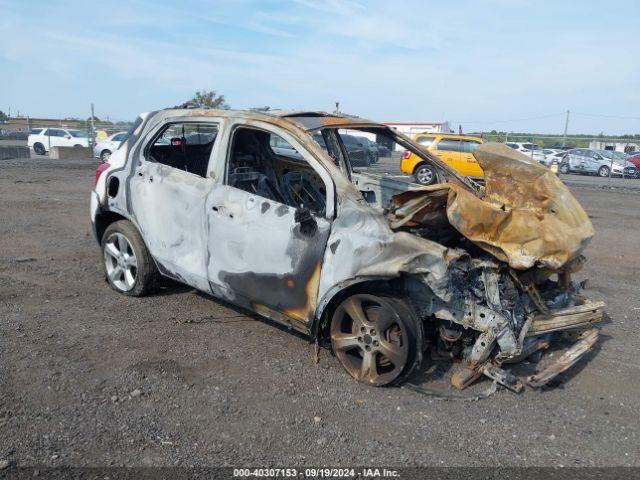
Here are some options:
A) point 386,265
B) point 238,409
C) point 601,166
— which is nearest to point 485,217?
point 386,265

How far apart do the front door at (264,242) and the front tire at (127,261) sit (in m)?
0.94

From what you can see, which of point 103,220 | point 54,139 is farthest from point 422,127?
point 103,220

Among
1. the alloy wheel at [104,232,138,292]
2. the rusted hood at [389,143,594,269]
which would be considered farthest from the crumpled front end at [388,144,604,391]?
the alloy wheel at [104,232,138,292]

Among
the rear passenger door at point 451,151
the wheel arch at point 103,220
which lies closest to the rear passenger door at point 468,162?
the rear passenger door at point 451,151

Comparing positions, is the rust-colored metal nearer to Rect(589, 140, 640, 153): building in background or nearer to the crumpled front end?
the crumpled front end

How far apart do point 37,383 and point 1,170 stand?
16.3 meters

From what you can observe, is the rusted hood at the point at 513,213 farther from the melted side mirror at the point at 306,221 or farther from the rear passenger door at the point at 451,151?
the rear passenger door at the point at 451,151

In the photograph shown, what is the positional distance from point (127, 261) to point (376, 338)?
270 cm

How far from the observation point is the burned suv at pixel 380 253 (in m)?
3.70

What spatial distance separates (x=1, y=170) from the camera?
57.3 ft

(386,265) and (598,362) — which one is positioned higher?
(386,265)

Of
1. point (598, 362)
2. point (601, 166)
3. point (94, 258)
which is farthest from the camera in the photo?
point (601, 166)

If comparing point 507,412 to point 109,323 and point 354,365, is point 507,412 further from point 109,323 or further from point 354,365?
point 109,323

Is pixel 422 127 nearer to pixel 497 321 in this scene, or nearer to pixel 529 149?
pixel 529 149
